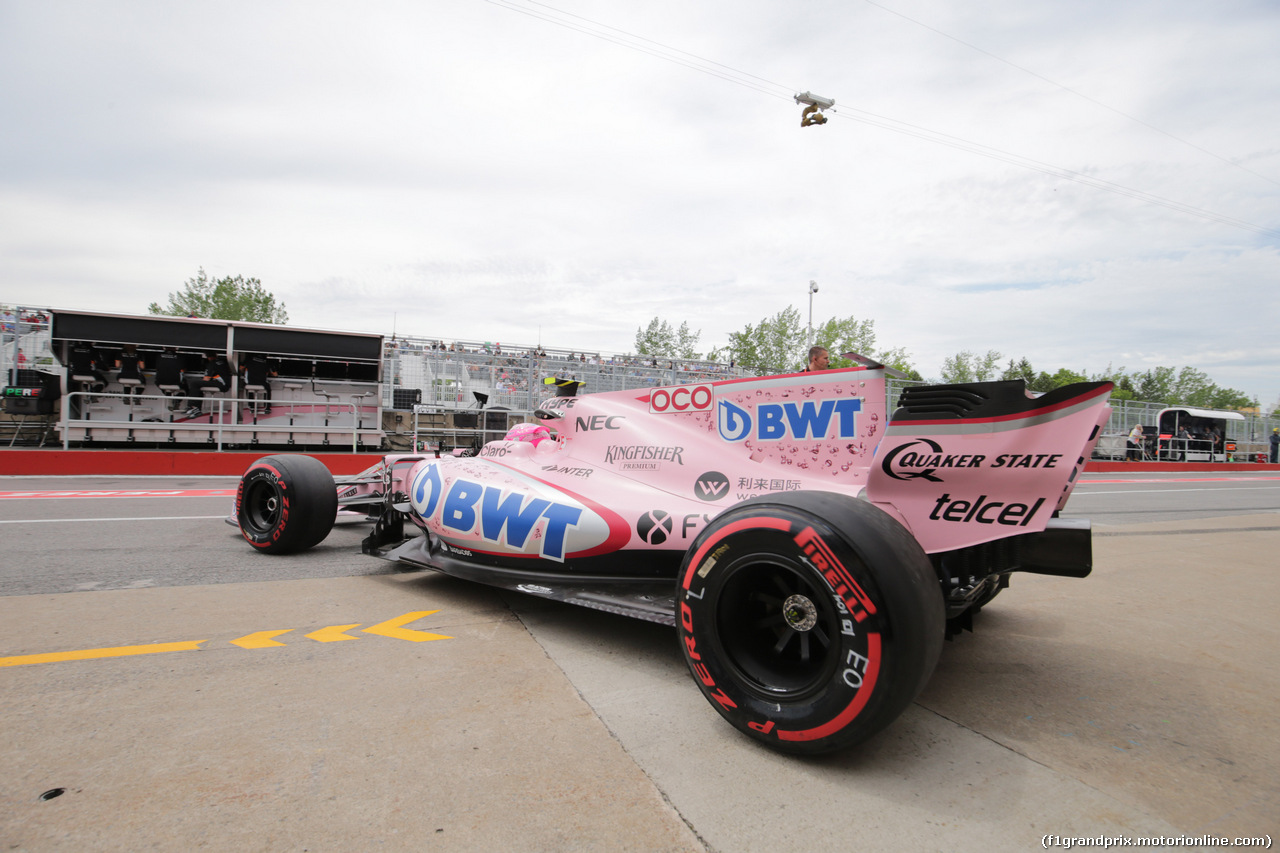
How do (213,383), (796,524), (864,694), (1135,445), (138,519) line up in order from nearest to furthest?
(864,694)
(796,524)
(138,519)
(213,383)
(1135,445)

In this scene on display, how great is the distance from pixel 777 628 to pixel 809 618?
26 centimetres

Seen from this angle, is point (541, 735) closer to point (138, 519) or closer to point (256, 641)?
point (256, 641)

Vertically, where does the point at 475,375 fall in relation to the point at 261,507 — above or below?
above

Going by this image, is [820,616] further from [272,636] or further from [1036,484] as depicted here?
[272,636]

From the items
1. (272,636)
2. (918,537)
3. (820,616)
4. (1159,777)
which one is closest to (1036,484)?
(918,537)

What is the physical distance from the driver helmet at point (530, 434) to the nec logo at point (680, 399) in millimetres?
860

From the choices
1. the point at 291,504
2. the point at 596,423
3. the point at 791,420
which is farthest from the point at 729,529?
the point at 291,504

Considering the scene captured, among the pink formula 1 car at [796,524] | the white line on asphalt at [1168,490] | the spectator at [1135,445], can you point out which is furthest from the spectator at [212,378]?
the spectator at [1135,445]

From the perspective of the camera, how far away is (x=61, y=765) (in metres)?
1.92

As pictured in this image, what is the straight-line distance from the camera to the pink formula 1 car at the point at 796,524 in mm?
1953

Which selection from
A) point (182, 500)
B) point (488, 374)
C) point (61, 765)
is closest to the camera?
point (61, 765)

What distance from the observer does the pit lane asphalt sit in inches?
67.3

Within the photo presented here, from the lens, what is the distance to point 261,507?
5426mm

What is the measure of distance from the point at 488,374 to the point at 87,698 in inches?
514
